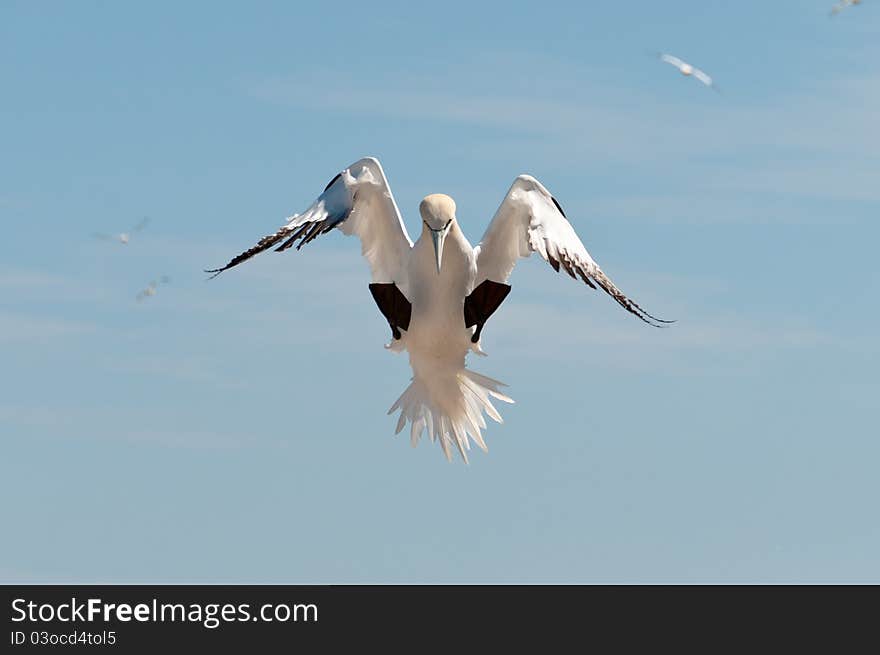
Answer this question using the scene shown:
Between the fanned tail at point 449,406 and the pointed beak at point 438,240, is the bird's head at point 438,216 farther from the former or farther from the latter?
the fanned tail at point 449,406

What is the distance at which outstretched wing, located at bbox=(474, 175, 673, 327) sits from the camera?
31875 mm

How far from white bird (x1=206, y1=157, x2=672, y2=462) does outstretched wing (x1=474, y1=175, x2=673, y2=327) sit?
13 millimetres

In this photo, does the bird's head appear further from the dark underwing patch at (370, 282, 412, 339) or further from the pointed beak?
the dark underwing patch at (370, 282, 412, 339)

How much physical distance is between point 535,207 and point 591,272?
1.10 metres

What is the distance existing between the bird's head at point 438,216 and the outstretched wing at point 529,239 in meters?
0.83

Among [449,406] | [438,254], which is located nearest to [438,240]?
[438,254]

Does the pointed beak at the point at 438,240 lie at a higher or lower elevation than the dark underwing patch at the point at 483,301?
higher

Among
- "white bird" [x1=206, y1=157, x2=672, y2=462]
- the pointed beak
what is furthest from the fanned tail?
the pointed beak

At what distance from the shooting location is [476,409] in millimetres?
33188

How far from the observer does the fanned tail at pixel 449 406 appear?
32.9 metres

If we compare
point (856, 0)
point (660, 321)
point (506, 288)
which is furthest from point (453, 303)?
point (856, 0)

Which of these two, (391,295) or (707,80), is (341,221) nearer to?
(391,295)

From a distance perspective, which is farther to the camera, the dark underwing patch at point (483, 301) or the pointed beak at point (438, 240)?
the dark underwing patch at point (483, 301)

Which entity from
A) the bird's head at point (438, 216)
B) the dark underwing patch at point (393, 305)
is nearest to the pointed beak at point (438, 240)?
the bird's head at point (438, 216)
